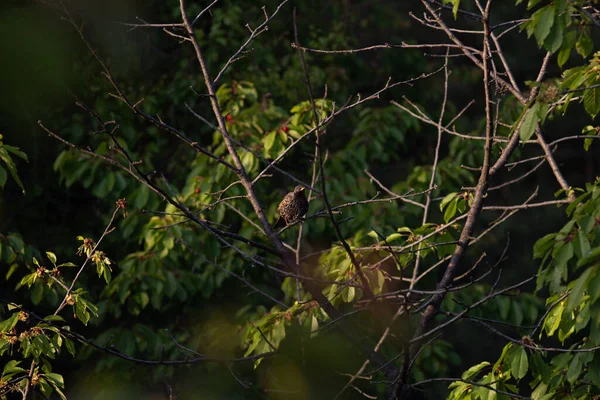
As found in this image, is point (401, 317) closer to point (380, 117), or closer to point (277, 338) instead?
point (277, 338)

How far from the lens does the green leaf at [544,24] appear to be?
7.47ft

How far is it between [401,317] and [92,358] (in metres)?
3.77

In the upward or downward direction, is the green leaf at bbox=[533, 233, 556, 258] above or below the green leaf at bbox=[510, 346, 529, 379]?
above

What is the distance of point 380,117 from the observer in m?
6.27

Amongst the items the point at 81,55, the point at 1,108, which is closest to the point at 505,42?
the point at 81,55

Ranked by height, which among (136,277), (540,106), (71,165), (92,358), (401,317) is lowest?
(92,358)

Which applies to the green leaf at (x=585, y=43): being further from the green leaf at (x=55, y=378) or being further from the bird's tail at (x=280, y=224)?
the bird's tail at (x=280, y=224)

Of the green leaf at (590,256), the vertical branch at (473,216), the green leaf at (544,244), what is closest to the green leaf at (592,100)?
the vertical branch at (473,216)

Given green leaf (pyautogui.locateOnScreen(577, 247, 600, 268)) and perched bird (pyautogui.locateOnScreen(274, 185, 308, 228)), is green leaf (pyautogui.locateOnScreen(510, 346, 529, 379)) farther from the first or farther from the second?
perched bird (pyautogui.locateOnScreen(274, 185, 308, 228))

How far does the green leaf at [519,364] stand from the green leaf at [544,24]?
1.05m

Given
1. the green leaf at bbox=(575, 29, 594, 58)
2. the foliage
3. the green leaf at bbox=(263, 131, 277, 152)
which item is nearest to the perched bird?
the foliage

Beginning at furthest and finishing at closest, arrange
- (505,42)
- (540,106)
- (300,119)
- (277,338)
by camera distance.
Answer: (505,42)
(300,119)
(277,338)
(540,106)

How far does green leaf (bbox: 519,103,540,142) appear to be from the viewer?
86.4 inches

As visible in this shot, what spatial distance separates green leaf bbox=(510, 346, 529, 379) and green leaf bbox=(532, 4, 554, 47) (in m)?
1.05
